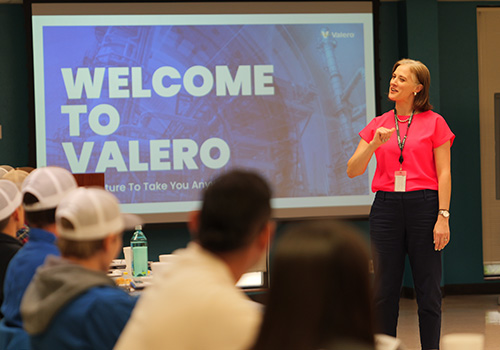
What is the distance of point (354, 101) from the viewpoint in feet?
21.5

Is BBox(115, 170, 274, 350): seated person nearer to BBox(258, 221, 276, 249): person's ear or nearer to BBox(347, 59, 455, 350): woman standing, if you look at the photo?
BBox(258, 221, 276, 249): person's ear

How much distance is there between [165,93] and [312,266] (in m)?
5.47

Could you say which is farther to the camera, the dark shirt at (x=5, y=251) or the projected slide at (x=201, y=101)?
the projected slide at (x=201, y=101)

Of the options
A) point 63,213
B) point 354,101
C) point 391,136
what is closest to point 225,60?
point 354,101

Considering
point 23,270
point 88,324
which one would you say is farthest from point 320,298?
point 23,270

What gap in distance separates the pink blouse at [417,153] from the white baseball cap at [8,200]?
5.92 feet

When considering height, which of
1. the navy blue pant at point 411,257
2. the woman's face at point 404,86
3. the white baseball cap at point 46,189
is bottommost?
the navy blue pant at point 411,257

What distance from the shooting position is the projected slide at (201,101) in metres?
6.15

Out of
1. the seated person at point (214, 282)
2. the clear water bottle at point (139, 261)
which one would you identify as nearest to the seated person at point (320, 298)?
the seated person at point (214, 282)

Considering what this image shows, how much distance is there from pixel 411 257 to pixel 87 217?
2176mm

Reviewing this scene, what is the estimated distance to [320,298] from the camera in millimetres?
981

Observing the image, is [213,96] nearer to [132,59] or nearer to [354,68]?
[132,59]

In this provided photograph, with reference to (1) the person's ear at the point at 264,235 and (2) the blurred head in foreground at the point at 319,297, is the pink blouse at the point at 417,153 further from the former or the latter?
(2) the blurred head in foreground at the point at 319,297

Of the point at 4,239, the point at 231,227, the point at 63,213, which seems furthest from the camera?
the point at 4,239
